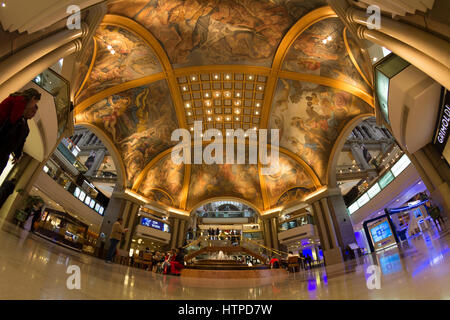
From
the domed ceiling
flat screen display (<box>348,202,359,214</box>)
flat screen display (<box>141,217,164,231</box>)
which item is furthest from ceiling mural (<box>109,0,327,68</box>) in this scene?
flat screen display (<box>348,202,359,214</box>)

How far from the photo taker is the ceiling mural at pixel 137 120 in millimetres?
13336

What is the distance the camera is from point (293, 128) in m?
16.0

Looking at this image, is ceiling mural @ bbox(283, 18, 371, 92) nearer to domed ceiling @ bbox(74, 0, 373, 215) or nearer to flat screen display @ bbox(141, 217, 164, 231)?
domed ceiling @ bbox(74, 0, 373, 215)

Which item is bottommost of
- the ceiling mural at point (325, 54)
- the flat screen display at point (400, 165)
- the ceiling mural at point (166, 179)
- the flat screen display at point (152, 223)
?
the flat screen display at point (152, 223)

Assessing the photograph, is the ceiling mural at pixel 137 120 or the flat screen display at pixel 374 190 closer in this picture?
the ceiling mural at pixel 137 120

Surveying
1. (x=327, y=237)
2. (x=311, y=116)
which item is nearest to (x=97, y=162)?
(x=311, y=116)

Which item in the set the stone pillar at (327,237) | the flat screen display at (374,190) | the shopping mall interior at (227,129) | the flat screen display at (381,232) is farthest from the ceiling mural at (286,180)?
the flat screen display at (381,232)

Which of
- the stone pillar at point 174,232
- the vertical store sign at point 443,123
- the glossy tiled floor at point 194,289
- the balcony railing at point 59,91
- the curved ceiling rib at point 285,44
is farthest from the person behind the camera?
the stone pillar at point 174,232

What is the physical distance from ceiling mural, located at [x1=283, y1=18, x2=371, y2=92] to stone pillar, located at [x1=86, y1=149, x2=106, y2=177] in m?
23.1

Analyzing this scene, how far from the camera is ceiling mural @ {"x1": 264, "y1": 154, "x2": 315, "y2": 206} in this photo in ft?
58.4

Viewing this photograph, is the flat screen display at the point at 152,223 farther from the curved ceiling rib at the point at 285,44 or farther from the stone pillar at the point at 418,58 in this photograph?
the stone pillar at the point at 418,58

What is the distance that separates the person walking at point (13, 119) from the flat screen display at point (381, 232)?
16618mm
